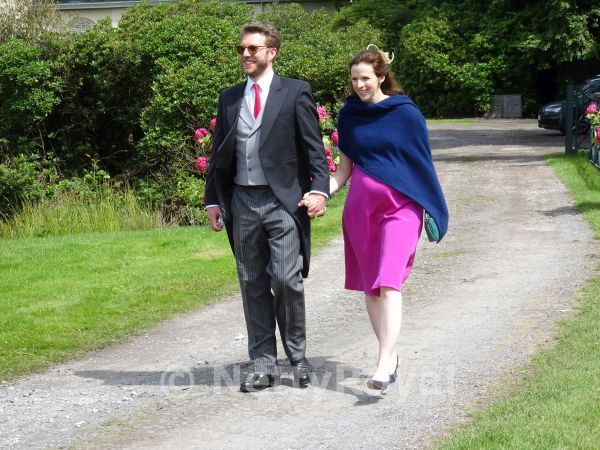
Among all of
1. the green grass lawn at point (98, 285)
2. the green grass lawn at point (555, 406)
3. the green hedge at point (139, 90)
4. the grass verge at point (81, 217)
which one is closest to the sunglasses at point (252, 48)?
the green grass lawn at point (555, 406)

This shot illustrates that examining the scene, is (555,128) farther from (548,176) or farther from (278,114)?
(278,114)

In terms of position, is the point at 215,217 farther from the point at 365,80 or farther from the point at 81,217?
the point at 81,217

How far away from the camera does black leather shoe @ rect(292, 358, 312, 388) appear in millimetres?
6375

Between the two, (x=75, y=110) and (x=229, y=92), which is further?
(x=75, y=110)

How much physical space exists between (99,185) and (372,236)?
1149 centimetres

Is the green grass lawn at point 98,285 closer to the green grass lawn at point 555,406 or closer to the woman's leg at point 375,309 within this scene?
the woman's leg at point 375,309

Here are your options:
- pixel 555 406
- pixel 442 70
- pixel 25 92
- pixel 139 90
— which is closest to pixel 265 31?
pixel 555 406

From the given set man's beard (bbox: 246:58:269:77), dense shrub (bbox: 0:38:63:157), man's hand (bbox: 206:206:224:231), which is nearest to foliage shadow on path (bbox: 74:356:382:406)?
man's hand (bbox: 206:206:224:231)

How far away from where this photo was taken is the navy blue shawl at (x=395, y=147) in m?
6.18

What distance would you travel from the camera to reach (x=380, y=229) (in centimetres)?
623

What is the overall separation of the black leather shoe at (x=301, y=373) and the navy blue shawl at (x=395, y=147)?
1141 millimetres

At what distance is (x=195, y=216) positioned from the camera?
15359mm

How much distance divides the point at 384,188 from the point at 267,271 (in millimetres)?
825

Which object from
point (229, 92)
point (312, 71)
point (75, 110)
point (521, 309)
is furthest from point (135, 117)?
point (229, 92)
